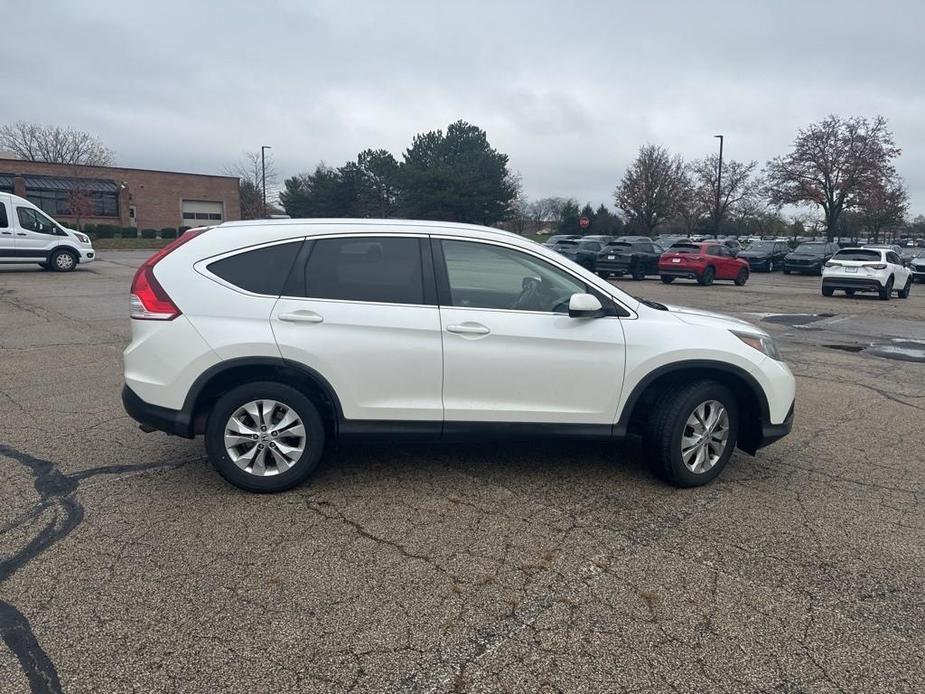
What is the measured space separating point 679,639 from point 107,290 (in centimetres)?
1695

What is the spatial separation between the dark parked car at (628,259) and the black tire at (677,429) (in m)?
20.6

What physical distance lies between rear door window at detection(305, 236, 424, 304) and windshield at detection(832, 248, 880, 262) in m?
20.0

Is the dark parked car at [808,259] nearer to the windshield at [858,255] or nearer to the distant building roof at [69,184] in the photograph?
the windshield at [858,255]

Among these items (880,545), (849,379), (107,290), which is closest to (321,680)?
(880,545)

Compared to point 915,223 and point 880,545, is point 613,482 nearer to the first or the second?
point 880,545

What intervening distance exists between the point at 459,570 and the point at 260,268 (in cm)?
220

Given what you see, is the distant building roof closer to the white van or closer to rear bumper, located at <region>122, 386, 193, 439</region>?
the white van

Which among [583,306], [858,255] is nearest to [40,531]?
[583,306]

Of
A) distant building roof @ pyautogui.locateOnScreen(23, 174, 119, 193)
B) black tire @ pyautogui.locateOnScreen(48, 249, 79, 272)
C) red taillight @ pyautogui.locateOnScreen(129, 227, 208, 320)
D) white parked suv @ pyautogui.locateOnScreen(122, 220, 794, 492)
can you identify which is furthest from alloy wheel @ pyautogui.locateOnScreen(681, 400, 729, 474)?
distant building roof @ pyautogui.locateOnScreen(23, 174, 119, 193)

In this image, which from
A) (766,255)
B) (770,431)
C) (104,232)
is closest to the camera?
(770,431)

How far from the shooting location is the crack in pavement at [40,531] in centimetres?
264

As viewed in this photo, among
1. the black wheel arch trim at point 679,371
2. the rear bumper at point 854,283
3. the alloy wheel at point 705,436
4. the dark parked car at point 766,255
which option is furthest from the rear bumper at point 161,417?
the dark parked car at point 766,255

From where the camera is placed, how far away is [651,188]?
176 ft

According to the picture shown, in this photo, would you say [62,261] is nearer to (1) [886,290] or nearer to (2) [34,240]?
(2) [34,240]
